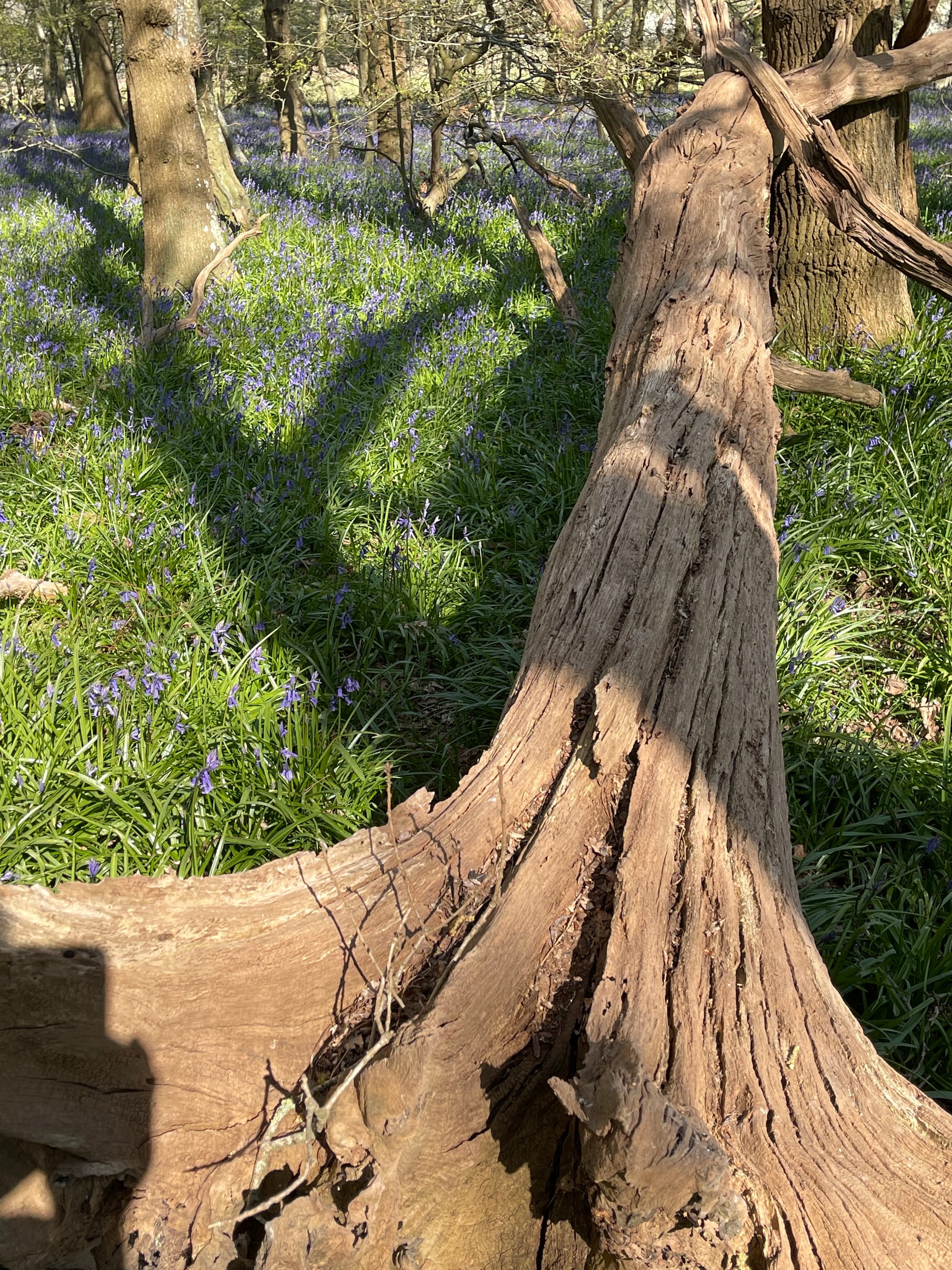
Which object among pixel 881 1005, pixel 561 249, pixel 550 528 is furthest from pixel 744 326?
pixel 561 249

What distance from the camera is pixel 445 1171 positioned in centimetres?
134

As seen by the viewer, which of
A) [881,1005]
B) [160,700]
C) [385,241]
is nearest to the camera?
[881,1005]

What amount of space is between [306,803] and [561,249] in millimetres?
6735

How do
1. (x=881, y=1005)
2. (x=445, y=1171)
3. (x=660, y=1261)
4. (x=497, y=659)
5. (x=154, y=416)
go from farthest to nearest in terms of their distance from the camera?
(x=154, y=416) < (x=497, y=659) < (x=881, y=1005) < (x=445, y=1171) < (x=660, y=1261)

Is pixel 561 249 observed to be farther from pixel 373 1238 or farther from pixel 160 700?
pixel 373 1238

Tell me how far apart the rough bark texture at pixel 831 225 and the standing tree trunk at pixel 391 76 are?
2865 mm

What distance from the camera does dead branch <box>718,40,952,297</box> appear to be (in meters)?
3.89

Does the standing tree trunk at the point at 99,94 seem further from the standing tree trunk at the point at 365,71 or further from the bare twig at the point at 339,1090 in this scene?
the bare twig at the point at 339,1090

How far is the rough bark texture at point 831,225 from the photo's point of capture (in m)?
4.79

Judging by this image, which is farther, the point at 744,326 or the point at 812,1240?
the point at 744,326

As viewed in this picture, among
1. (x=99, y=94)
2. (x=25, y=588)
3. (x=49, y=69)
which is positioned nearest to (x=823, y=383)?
(x=25, y=588)

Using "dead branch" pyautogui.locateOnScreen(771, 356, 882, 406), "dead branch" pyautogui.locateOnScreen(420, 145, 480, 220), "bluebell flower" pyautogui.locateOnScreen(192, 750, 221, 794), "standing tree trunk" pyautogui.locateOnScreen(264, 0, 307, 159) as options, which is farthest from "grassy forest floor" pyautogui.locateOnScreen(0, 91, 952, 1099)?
"standing tree trunk" pyautogui.locateOnScreen(264, 0, 307, 159)

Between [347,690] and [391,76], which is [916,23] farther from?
[391,76]

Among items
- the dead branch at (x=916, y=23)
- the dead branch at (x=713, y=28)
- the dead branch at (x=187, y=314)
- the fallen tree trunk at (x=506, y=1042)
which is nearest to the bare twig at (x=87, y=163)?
the dead branch at (x=187, y=314)
